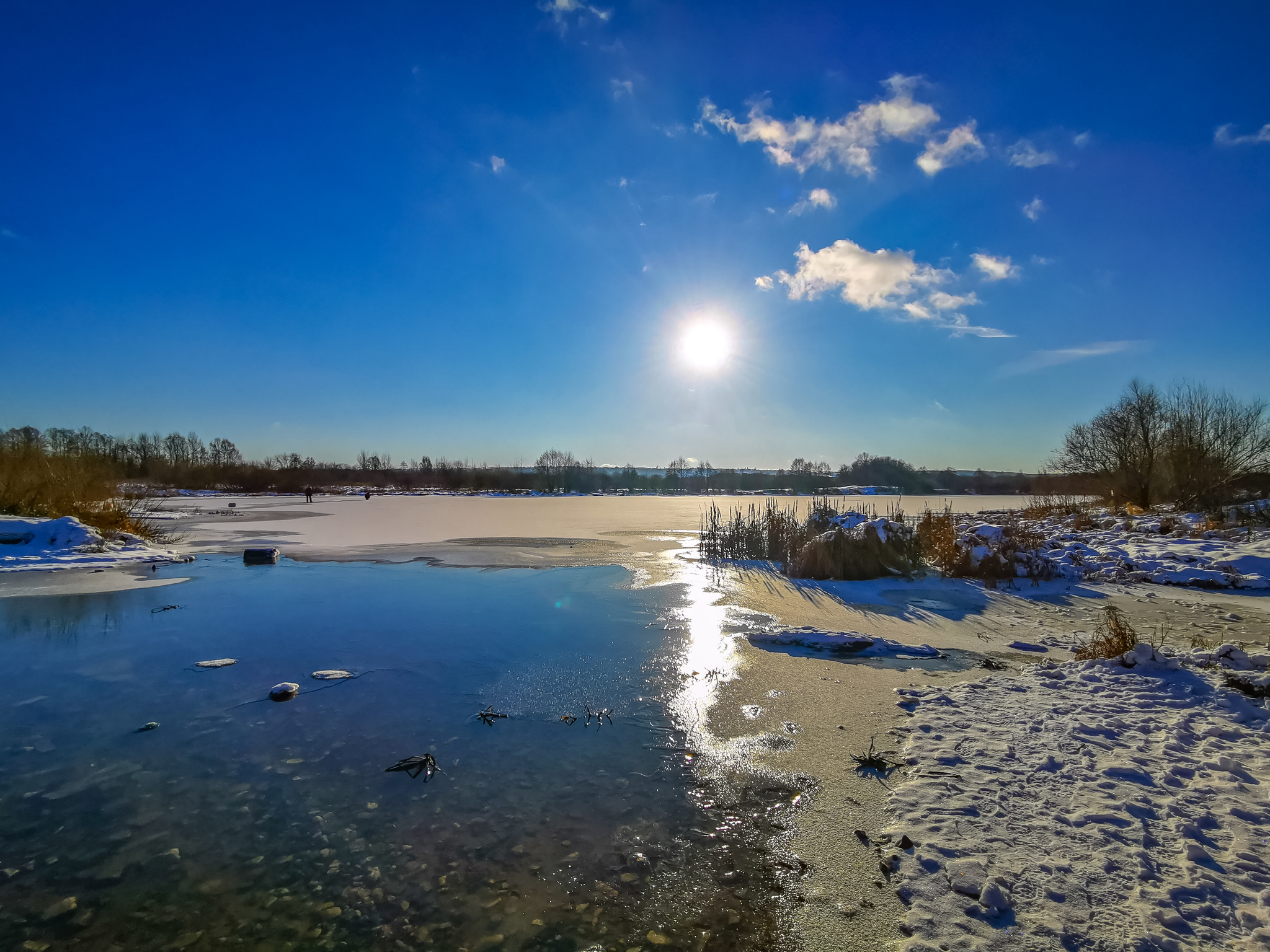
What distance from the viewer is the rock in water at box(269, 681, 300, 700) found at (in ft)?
14.4

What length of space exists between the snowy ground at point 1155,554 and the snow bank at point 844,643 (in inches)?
220

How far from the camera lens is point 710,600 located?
8.42 meters

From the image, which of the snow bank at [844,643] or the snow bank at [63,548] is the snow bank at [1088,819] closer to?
the snow bank at [844,643]

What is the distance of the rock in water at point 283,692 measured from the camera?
4402mm

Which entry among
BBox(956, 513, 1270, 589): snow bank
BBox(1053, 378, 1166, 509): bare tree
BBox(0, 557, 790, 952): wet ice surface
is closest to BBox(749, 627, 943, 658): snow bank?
BBox(0, 557, 790, 952): wet ice surface

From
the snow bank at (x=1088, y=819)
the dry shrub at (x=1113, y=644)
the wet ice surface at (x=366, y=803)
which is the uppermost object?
the dry shrub at (x=1113, y=644)

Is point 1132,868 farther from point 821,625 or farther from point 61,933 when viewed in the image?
point 821,625

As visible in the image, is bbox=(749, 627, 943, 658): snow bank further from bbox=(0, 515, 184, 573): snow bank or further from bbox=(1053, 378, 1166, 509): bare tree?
bbox=(1053, 378, 1166, 509): bare tree

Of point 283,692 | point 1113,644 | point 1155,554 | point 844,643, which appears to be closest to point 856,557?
point 844,643

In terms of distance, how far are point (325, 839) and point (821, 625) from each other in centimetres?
567

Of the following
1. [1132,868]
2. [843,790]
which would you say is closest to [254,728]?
[843,790]

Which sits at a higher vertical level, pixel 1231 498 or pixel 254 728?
pixel 1231 498

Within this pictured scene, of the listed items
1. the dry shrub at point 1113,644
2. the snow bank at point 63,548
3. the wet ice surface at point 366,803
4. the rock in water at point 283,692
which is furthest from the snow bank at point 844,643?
the snow bank at point 63,548

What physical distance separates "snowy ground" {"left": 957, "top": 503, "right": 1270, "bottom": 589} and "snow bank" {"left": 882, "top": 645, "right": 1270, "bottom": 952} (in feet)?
22.6
